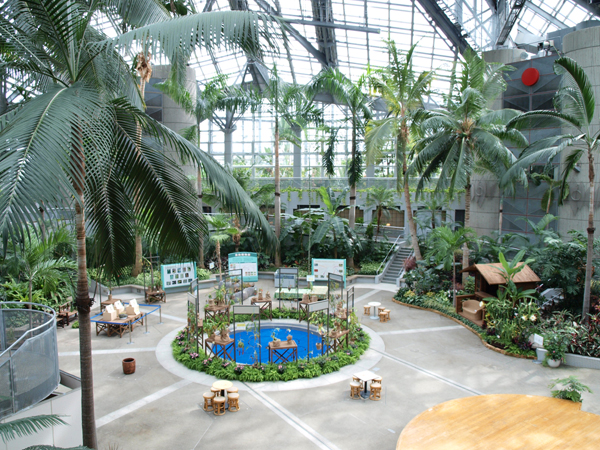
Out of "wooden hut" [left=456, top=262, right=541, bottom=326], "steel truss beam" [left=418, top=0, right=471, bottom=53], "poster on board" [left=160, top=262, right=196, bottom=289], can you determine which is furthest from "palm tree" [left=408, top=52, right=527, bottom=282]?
"poster on board" [left=160, top=262, right=196, bottom=289]

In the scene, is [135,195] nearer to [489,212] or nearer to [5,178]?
[5,178]

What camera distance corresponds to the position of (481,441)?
7.70m

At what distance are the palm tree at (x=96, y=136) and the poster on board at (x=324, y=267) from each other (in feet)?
41.5

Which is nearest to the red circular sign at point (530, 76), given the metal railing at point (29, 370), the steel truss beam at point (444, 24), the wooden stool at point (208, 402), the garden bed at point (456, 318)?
the steel truss beam at point (444, 24)

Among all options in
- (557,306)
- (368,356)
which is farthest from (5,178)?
(557,306)

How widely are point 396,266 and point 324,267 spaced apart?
4882mm

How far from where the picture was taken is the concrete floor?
8.54 meters

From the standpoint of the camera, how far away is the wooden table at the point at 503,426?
24.9 feet

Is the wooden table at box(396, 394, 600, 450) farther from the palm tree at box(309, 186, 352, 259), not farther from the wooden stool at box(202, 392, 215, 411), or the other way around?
the palm tree at box(309, 186, 352, 259)

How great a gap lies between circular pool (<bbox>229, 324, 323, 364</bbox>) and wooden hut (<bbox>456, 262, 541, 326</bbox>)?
5.19m

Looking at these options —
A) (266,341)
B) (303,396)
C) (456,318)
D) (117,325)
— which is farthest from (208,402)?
(456,318)

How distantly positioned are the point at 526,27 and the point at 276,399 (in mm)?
26440

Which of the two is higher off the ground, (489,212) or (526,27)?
(526,27)

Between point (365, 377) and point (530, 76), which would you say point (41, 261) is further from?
point (530, 76)
